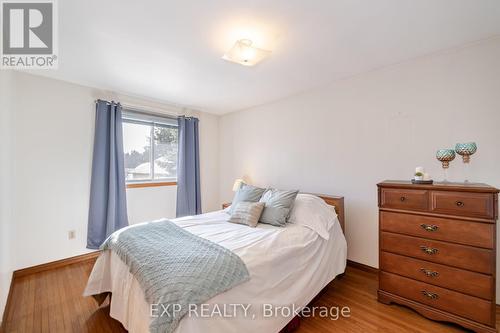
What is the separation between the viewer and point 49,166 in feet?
8.77

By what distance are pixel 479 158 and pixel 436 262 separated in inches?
41.0

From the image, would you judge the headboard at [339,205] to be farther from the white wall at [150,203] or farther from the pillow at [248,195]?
the white wall at [150,203]

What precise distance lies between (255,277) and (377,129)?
7.02 ft

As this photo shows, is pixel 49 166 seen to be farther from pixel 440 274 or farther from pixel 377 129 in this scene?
pixel 440 274

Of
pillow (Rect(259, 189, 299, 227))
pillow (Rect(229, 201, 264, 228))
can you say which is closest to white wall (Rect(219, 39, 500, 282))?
pillow (Rect(259, 189, 299, 227))

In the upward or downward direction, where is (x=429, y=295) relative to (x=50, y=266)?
upward

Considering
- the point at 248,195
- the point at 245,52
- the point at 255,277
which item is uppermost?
the point at 245,52

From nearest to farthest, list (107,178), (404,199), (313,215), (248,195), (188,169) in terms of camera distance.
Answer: (404,199), (313,215), (248,195), (107,178), (188,169)

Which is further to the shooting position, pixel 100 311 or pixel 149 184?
pixel 149 184

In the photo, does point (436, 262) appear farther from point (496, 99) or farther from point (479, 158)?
point (496, 99)

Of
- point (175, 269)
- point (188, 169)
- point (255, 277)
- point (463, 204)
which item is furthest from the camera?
point (188, 169)

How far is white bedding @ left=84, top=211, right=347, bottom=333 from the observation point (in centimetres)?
124

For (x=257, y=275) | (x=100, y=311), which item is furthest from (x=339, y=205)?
(x=100, y=311)

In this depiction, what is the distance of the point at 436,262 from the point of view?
5.60 ft
